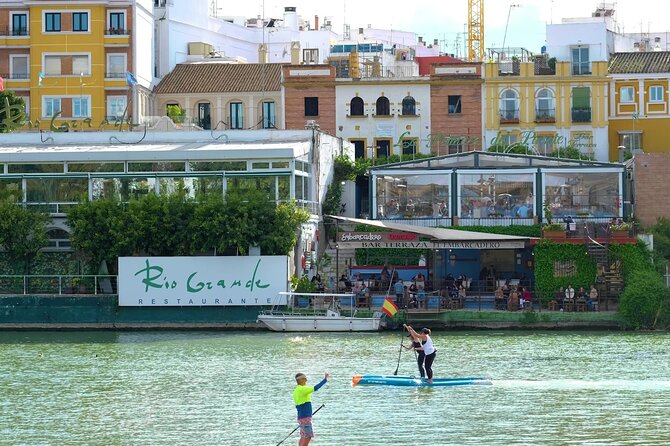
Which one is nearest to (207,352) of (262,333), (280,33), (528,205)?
(262,333)

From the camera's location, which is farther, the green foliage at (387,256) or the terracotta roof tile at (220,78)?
the terracotta roof tile at (220,78)

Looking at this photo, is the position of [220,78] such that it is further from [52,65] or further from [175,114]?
[52,65]

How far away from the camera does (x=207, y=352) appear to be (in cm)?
5409

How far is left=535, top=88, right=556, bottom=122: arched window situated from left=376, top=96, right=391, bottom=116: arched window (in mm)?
8114

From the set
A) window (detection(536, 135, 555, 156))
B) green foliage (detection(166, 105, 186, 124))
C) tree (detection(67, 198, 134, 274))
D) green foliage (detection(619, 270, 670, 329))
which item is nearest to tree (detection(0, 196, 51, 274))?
tree (detection(67, 198, 134, 274))

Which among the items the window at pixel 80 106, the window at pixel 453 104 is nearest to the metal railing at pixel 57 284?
the window at pixel 80 106

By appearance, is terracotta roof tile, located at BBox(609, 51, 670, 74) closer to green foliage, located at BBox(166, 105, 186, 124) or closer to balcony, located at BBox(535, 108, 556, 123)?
balcony, located at BBox(535, 108, 556, 123)

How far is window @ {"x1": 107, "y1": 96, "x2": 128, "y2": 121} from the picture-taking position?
9100 centimetres

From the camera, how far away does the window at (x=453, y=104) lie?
86875mm

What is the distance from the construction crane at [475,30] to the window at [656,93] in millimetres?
30161

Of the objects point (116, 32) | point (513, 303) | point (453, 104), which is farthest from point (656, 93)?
point (116, 32)

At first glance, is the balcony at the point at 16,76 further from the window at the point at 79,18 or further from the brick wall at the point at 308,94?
the brick wall at the point at 308,94

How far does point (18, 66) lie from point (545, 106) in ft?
99.9

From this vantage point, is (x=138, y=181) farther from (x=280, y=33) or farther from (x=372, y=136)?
(x=280, y=33)
